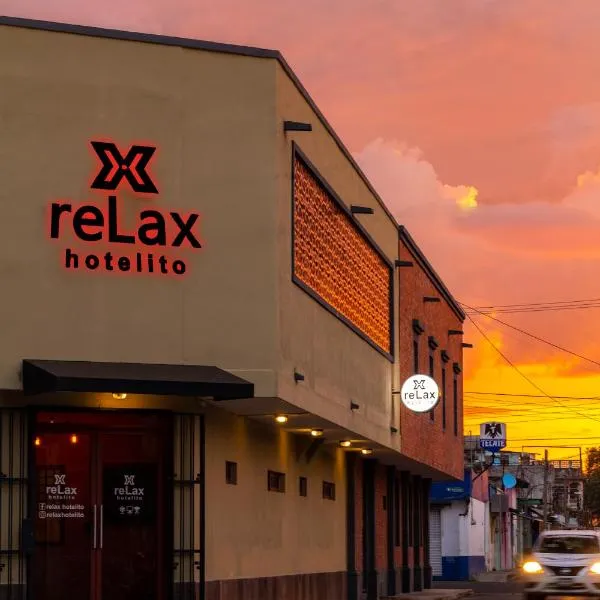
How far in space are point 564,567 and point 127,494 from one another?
1303 centimetres

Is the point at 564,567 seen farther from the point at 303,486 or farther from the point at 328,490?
the point at 303,486

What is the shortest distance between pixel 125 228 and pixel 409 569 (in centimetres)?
2472

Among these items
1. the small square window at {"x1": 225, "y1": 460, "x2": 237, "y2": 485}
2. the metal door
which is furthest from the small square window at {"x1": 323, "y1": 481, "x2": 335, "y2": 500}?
the metal door

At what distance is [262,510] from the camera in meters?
26.5

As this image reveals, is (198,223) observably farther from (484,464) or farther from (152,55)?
(484,464)

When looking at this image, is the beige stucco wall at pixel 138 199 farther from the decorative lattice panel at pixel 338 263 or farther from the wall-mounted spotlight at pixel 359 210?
the wall-mounted spotlight at pixel 359 210

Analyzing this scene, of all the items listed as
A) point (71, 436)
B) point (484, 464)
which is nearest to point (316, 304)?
point (71, 436)

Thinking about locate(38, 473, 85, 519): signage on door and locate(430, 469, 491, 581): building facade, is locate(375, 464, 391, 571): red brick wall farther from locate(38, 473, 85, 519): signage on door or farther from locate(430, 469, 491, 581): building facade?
locate(430, 469, 491, 581): building facade

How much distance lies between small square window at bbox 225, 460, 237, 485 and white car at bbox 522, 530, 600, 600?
10079 millimetres

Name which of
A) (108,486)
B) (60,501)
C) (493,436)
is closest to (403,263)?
(108,486)

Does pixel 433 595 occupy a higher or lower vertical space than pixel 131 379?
lower

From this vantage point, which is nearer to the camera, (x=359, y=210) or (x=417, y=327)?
(x=359, y=210)

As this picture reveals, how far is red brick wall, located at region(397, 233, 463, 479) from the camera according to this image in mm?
38594

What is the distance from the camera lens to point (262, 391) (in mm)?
22656
